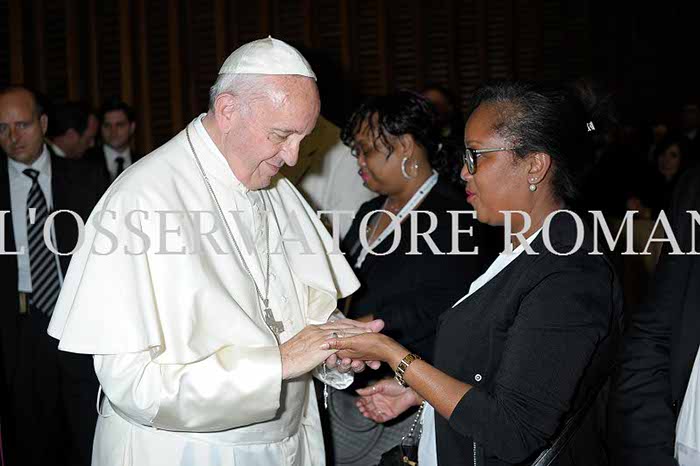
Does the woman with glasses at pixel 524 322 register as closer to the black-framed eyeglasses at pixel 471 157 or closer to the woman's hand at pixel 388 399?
the black-framed eyeglasses at pixel 471 157

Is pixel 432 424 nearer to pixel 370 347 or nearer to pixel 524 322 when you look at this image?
pixel 370 347

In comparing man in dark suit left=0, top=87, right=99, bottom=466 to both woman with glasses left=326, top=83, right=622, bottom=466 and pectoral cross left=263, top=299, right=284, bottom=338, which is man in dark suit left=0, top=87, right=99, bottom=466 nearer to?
pectoral cross left=263, top=299, right=284, bottom=338

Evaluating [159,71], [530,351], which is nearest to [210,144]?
[530,351]

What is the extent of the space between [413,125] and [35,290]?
194cm

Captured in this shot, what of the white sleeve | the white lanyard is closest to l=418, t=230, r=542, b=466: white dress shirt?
the white sleeve

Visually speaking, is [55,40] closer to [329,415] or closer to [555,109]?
[329,415]

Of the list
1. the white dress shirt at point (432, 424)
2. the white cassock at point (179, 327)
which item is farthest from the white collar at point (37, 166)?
the white dress shirt at point (432, 424)

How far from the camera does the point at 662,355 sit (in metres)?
2.10

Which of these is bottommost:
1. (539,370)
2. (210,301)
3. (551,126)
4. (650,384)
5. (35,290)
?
(35,290)

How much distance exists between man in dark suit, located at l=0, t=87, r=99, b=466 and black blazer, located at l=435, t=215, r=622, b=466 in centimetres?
229

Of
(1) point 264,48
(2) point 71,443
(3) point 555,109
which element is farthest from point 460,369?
(2) point 71,443

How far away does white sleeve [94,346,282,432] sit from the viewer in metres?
1.99

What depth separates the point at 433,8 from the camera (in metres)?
7.70

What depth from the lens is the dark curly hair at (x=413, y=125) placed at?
347 centimetres
